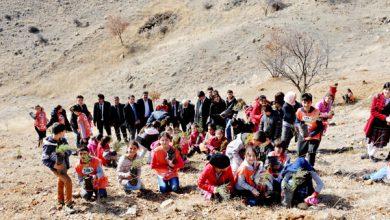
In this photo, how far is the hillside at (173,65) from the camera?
25.2 feet

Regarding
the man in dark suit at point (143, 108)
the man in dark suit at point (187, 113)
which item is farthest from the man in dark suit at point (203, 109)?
the man in dark suit at point (143, 108)

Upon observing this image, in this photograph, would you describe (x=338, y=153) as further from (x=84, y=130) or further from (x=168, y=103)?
(x=84, y=130)

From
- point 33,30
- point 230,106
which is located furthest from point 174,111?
point 33,30

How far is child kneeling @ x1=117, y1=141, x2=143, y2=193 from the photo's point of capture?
788 centimetres

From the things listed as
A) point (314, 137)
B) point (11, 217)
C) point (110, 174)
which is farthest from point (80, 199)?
point (314, 137)

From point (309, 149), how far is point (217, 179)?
80.9 inches

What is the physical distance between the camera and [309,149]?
8.17 metres

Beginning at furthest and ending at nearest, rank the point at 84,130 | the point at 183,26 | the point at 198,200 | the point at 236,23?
the point at 183,26, the point at 236,23, the point at 84,130, the point at 198,200

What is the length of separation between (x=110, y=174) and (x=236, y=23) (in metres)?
29.4

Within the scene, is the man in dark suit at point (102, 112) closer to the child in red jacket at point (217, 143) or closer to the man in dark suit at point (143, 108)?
the man in dark suit at point (143, 108)

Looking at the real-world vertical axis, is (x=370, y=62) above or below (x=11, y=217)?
above

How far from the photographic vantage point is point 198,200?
734 cm

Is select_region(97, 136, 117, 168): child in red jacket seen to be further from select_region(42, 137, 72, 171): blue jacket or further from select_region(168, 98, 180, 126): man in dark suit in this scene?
select_region(168, 98, 180, 126): man in dark suit

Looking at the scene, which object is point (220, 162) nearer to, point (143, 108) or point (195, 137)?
point (195, 137)
